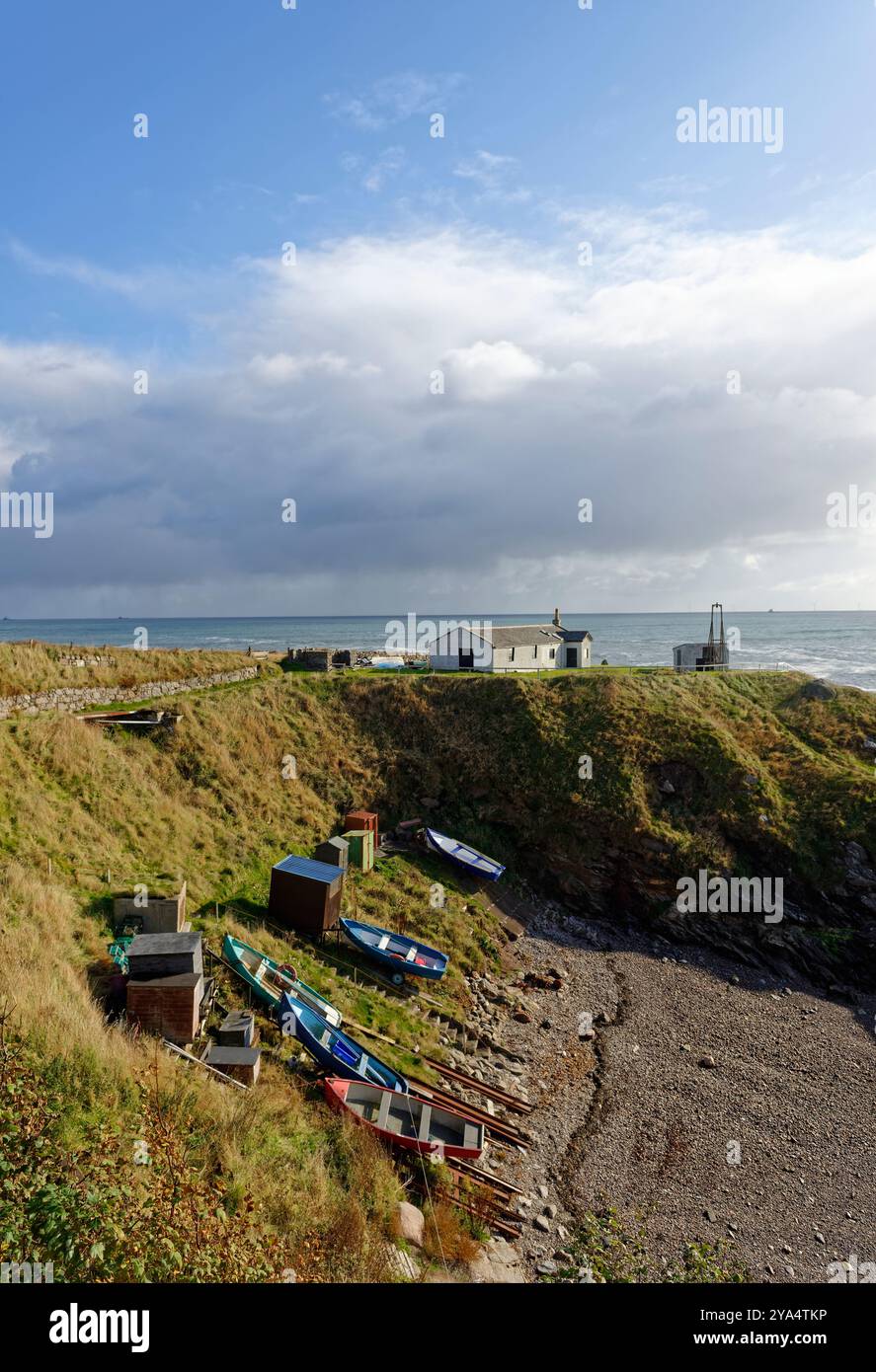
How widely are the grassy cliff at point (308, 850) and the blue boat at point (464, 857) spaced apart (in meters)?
1.19

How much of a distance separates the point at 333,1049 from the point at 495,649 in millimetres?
34429

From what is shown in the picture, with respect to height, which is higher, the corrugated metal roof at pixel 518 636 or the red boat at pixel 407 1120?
the corrugated metal roof at pixel 518 636

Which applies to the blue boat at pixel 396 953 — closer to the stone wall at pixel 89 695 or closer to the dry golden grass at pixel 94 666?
the stone wall at pixel 89 695

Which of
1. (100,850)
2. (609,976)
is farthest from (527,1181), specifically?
(100,850)

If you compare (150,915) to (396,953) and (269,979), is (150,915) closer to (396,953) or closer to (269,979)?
(269,979)

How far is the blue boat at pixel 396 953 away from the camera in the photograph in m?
22.9

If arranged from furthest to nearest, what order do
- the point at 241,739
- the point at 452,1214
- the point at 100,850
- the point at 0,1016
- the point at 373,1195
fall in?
the point at 241,739 < the point at 100,850 < the point at 452,1214 < the point at 373,1195 < the point at 0,1016

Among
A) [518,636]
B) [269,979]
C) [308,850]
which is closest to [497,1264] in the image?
[269,979]

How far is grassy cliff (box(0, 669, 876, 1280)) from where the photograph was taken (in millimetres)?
9680

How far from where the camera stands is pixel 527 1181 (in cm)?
1655

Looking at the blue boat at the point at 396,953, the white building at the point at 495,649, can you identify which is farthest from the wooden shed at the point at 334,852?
the white building at the point at 495,649
